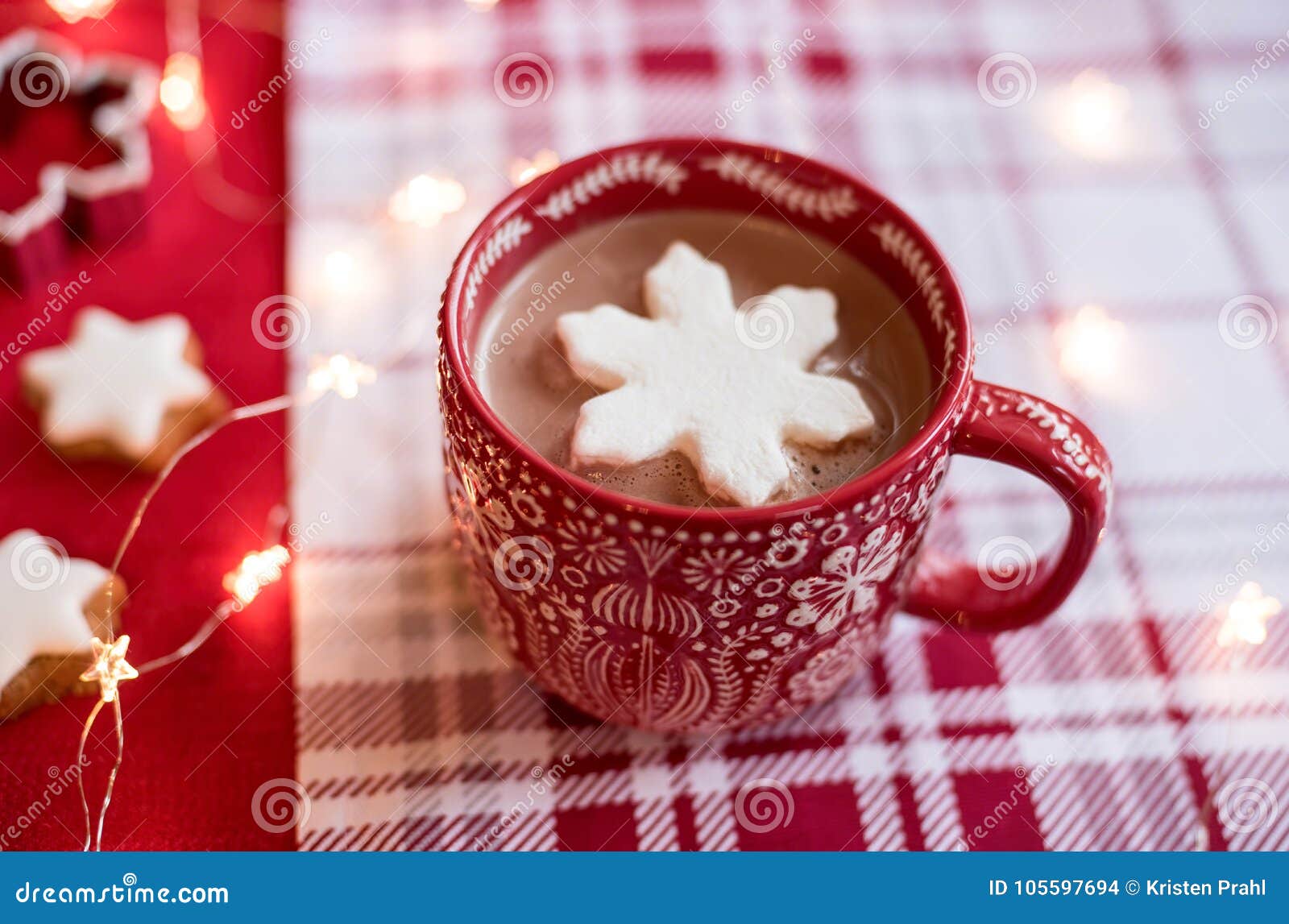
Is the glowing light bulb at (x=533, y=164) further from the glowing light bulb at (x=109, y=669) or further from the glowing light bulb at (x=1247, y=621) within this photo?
the glowing light bulb at (x=1247, y=621)

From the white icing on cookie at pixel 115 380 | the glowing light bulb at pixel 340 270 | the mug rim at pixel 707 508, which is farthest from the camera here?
the glowing light bulb at pixel 340 270

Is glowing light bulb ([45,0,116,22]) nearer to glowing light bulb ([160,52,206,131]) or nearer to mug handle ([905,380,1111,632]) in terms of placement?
glowing light bulb ([160,52,206,131])

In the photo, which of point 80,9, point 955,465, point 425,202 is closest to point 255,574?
point 425,202

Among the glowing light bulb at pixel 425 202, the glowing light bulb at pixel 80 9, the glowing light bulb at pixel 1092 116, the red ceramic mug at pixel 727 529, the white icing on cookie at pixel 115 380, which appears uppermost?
the glowing light bulb at pixel 80 9

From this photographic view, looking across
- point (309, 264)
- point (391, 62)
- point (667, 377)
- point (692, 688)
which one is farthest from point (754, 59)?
point (692, 688)

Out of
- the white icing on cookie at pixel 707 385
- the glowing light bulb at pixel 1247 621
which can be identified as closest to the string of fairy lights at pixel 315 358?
the glowing light bulb at pixel 1247 621

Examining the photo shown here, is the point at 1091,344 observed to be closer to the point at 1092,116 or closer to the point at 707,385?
the point at 1092,116
